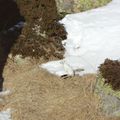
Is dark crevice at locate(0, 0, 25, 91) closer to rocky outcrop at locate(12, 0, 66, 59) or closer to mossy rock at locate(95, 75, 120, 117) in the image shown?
rocky outcrop at locate(12, 0, 66, 59)

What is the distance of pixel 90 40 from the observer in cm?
1277

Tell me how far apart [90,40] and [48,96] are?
307 centimetres

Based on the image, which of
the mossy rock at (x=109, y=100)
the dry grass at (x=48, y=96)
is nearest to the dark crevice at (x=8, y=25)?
the dry grass at (x=48, y=96)

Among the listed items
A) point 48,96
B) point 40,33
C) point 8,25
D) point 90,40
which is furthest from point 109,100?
point 8,25

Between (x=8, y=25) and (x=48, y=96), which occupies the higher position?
(x=8, y=25)

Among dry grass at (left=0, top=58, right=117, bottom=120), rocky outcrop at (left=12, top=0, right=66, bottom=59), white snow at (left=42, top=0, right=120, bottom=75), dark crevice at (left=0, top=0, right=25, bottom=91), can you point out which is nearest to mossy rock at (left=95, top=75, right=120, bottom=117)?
dry grass at (left=0, top=58, right=117, bottom=120)

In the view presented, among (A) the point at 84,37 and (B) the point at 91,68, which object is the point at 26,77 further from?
(A) the point at 84,37

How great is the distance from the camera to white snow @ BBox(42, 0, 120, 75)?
11820mm

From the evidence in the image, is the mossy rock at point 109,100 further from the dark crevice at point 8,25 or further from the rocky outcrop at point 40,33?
the dark crevice at point 8,25

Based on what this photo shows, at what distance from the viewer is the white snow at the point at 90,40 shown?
465 inches

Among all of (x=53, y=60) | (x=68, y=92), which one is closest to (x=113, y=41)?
(x=53, y=60)

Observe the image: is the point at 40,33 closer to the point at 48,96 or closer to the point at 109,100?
the point at 48,96

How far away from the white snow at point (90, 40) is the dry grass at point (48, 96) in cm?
51

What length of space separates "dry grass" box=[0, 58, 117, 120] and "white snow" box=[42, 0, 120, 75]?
0.51 metres
